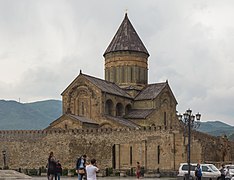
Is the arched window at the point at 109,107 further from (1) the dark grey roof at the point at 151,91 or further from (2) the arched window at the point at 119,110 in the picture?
(1) the dark grey roof at the point at 151,91

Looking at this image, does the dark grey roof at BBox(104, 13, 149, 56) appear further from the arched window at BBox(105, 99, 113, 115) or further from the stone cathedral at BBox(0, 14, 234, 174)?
the arched window at BBox(105, 99, 113, 115)

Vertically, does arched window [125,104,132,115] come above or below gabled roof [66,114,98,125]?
above

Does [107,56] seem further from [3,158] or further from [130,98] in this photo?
[3,158]

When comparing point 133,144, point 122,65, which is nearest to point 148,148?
point 133,144

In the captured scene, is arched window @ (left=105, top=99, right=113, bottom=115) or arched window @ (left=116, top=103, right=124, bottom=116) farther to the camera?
arched window @ (left=116, top=103, right=124, bottom=116)

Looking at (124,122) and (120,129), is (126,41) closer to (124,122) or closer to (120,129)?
(124,122)

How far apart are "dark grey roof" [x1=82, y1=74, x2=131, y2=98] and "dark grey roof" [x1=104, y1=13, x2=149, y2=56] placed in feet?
12.6

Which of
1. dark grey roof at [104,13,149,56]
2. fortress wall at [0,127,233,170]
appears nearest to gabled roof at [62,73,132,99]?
dark grey roof at [104,13,149,56]

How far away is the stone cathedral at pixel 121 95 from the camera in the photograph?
5125 centimetres

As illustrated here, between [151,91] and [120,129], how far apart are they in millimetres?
9975

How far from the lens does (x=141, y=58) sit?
57406mm

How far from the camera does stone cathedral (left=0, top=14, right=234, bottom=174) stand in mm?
45750

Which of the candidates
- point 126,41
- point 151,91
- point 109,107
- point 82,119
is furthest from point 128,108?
point 82,119

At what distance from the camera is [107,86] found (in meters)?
53.9
